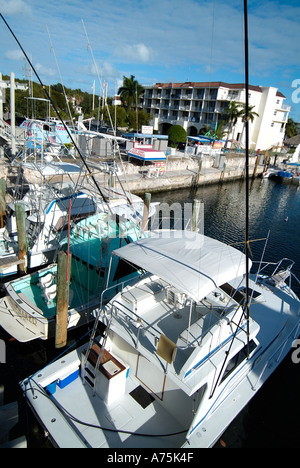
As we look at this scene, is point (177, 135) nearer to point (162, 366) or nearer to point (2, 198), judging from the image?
point (2, 198)

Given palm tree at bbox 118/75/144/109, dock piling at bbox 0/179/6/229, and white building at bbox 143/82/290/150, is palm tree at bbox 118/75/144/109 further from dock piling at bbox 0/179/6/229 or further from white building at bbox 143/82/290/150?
dock piling at bbox 0/179/6/229

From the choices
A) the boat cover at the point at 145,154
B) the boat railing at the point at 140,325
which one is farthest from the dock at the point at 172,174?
the boat railing at the point at 140,325

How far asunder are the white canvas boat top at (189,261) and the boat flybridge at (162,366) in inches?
1.0

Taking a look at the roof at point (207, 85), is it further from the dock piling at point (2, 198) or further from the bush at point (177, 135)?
the dock piling at point (2, 198)

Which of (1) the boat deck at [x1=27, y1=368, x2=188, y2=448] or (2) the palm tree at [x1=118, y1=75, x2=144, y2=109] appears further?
→ (2) the palm tree at [x1=118, y1=75, x2=144, y2=109]

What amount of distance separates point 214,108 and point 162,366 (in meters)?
57.4

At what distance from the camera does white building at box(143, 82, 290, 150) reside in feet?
177

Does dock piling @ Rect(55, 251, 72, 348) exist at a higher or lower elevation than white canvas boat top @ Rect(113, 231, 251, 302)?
lower

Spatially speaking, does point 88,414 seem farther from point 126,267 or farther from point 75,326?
point 126,267

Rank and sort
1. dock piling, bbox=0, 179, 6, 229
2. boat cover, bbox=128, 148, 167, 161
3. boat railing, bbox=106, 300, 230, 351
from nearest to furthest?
1. boat railing, bbox=106, 300, 230, 351
2. dock piling, bbox=0, 179, 6, 229
3. boat cover, bbox=128, 148, 167, 161

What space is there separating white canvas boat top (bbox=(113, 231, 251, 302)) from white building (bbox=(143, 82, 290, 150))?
51228 millimetres

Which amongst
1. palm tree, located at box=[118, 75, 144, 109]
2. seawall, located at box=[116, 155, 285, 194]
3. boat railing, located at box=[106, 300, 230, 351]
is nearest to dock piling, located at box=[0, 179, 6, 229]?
seawall, located at box=[116, 155, 285, 194]

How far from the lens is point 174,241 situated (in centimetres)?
786

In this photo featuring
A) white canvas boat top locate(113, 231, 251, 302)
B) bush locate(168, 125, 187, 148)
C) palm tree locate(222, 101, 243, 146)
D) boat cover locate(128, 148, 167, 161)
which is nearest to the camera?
white canvas boat top locate(113, 231, 251, 302)
